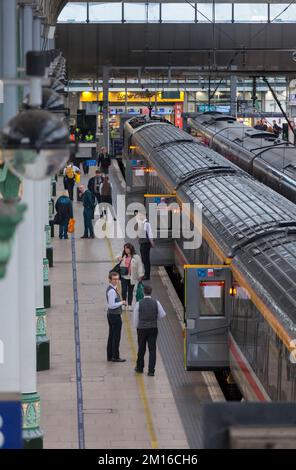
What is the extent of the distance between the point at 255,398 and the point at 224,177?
9.71 meters

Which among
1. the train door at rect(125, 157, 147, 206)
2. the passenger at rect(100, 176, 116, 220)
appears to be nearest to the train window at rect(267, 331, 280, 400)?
the train door at rect(125, 157, 147, 206)

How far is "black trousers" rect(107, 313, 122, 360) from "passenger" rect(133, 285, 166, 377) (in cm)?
75

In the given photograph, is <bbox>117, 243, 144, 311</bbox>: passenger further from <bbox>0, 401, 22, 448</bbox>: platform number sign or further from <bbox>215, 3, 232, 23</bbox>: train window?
<bbox>215, 3, 232, 23</bbox>: train window

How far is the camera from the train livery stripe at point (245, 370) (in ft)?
43.4

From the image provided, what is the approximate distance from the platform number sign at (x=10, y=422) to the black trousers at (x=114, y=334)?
1119 centimetres

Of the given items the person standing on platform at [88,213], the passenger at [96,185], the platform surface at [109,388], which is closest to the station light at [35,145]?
the platform surface at [109,388]

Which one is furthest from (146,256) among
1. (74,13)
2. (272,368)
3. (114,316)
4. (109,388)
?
(74,13)

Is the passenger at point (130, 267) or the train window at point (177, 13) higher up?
the train window at point (177, 13)

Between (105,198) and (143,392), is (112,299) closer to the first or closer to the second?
(143,392)

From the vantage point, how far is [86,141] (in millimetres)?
49375

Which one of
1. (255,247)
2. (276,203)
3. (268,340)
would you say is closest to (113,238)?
(276,203)

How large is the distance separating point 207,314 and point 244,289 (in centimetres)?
122

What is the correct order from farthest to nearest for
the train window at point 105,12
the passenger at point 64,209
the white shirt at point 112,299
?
the train window at point 105,12 < the passenger at point 64,209 < the white shirt at point 112,299

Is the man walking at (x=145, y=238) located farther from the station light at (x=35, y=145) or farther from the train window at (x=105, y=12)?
the train window at (x=105, y=12)
